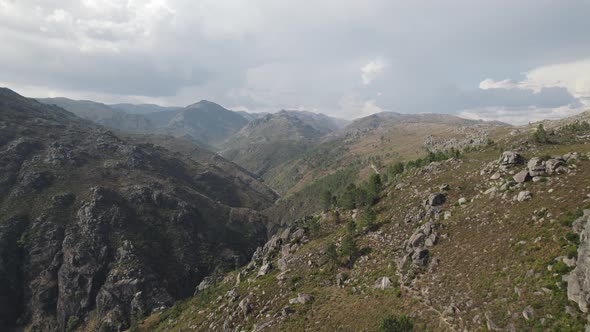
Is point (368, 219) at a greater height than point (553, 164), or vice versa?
point (553, 164)

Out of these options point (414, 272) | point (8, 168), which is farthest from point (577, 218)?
point (8, 168)

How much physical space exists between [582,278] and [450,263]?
1877cm

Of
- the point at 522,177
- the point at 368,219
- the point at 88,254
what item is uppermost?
the point at 522,177

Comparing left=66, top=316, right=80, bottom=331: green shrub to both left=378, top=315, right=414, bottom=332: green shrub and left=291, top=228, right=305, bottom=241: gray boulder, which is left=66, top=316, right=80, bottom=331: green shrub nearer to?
left=291, top=228, right=305, bottom=241: gray boulder

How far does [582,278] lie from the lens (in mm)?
29469

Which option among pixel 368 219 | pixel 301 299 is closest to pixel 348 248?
pixel 368 219

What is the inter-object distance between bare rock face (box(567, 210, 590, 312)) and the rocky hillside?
109mm

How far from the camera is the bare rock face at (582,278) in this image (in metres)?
28.5

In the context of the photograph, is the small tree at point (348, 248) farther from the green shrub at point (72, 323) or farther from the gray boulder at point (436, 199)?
the green shrub at point (72, 323)

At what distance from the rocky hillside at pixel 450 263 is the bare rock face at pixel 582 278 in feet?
0.36

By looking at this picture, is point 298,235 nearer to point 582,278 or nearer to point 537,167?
point 537,167

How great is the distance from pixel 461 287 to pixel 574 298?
13442 millimetres

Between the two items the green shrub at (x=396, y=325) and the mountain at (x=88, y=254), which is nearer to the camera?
the green shrub at (x=396, y=325)

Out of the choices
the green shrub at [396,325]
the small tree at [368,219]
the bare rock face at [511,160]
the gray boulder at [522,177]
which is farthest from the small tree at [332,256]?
the bare rock face at [511,160]
